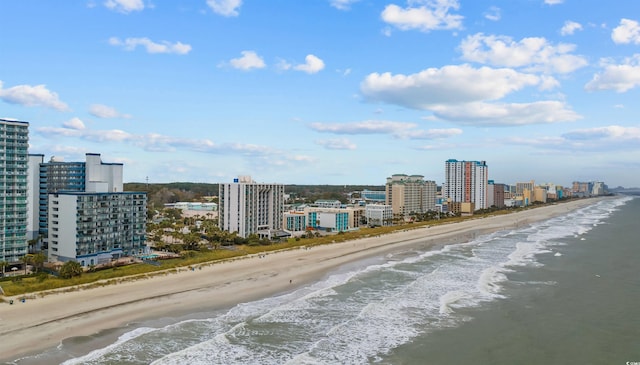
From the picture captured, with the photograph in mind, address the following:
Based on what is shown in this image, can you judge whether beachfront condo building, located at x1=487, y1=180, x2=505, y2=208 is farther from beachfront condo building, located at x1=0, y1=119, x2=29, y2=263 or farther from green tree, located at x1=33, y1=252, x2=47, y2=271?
beachfront condo building, located at x1=0, y1=119, x2=29, y2=263

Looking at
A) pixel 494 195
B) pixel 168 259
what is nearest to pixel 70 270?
pixel 168 259

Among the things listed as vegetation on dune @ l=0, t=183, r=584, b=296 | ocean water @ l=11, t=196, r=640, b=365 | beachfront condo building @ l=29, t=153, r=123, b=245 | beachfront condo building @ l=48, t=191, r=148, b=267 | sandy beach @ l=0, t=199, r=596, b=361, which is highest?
beachfront condo building @ l=29, t=153, r=123, b=245

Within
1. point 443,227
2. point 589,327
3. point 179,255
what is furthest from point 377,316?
point 443,227

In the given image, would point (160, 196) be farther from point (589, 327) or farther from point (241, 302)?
point (589, 327)

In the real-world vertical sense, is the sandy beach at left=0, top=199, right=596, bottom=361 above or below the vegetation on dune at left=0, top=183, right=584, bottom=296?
below

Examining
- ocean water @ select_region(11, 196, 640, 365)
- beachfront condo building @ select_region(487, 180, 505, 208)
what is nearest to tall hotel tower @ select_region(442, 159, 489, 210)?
beachfront condo building @ select_region(487, 180, 505, 208)

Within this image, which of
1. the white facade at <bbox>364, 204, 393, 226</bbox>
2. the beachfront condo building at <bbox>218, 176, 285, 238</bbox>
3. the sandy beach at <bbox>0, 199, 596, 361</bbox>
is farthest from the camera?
the white facade at <bbox>364, 204, 393, 226</bbox>

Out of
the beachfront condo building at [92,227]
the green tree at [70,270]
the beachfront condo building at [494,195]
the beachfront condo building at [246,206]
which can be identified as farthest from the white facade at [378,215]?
the beachfront condo building at [494,195]
